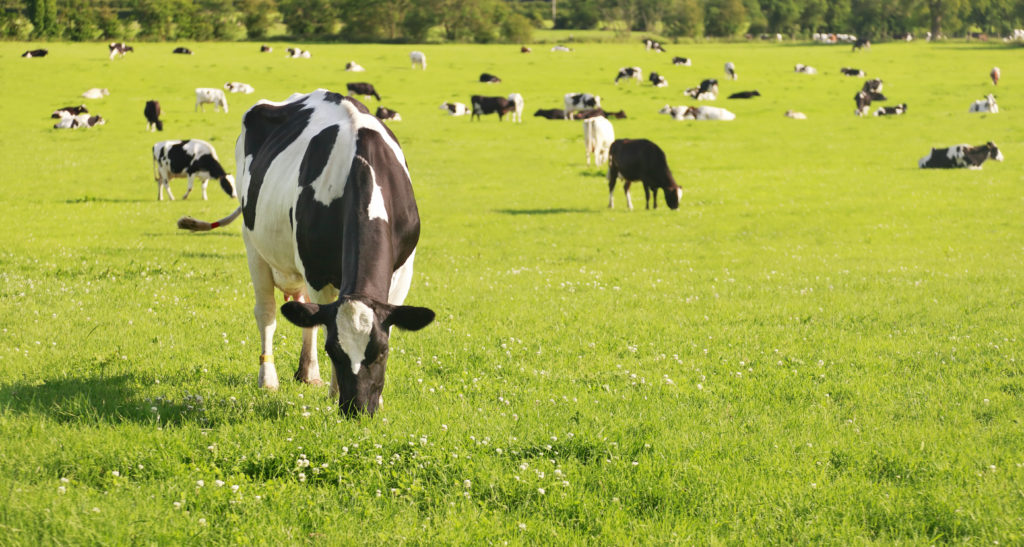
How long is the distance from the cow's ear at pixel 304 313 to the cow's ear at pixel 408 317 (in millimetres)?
489

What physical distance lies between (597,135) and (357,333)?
1248 inches

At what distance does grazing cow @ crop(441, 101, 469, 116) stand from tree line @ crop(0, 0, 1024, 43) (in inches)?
2181

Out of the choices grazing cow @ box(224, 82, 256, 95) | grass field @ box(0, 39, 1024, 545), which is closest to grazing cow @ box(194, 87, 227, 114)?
grazing cow @ box(224, 82, 256, 95)

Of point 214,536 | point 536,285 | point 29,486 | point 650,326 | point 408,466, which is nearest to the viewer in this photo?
point 214,536

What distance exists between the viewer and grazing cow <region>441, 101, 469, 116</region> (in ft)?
192

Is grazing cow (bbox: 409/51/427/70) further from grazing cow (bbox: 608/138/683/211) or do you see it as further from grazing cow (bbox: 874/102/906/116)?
grazing cow (bbox: 608/138/683/211)

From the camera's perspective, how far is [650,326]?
12.2m

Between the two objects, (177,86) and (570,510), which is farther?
(177,86)

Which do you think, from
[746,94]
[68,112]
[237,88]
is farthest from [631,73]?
[68,112]

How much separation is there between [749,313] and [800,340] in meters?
1.96

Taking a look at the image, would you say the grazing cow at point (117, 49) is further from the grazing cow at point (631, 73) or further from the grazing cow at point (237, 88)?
the grazing cow at point (631, 73)

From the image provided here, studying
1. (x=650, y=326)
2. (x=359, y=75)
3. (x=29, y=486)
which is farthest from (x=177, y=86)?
(x=29, y=486)

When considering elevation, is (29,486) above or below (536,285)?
above

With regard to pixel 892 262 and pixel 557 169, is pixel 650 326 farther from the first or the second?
pixel 557 169
